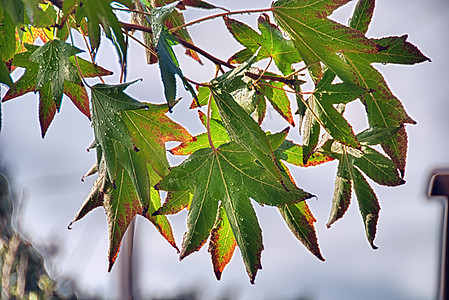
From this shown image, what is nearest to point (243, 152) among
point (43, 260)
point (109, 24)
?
point (109, 24)

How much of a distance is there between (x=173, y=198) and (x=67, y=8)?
17 cm

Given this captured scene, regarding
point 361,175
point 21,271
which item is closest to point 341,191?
point 361,175

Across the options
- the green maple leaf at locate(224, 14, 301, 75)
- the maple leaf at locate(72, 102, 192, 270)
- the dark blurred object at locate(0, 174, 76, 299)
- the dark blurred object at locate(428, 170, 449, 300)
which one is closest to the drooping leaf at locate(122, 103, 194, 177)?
the maple leaf at locate(72, 102, 192, 270)

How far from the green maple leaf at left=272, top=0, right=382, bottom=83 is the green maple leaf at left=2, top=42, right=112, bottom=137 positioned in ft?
0.54

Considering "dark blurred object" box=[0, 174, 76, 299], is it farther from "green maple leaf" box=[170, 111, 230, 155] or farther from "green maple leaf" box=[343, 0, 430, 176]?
"green maple leaf" box=[343, 0, 430, 176]

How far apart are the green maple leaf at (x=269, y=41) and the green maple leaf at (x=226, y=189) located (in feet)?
0.30

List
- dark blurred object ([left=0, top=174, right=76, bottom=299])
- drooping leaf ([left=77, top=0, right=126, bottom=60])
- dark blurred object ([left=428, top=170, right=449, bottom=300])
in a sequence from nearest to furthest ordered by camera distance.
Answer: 1. drooping leaf ([left=77, top=0, right=126, bottom=60])
2. dark blurred object ([left=428, top=170, right=449, bottom=300])
3. dark blurred object ([left=0, top=174, right=76, bottom=299])

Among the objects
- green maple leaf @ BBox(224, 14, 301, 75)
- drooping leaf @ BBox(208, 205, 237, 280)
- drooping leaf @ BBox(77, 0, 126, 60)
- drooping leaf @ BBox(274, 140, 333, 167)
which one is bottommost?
drooping leaf @ BBox(208, 205, 237, 280)

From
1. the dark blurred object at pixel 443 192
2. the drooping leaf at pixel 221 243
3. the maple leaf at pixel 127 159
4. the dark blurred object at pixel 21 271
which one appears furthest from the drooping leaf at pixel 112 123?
the dark blurred object at pixel 21 271

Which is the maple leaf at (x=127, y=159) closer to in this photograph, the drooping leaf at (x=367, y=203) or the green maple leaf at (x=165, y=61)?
the green maple leaf at (x=165, y=61)

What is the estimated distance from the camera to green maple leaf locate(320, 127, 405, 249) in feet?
1.31

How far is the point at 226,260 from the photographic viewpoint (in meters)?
0.40

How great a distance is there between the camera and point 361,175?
0.42 m

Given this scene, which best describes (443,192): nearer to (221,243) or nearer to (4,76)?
(221,243)
